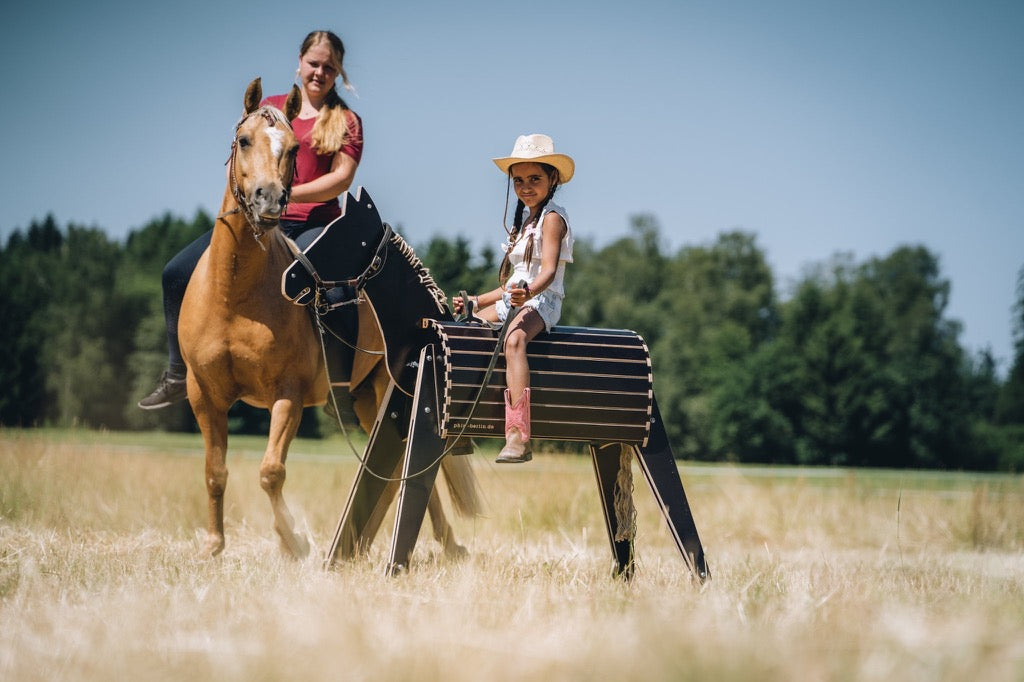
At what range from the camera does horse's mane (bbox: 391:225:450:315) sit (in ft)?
22.7

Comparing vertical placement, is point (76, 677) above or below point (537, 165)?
below

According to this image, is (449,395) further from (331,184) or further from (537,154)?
(331,184)

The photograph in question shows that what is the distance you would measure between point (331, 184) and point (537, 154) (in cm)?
147

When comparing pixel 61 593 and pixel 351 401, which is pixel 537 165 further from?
pixel 61 593

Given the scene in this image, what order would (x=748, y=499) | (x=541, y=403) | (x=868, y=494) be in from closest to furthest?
(x=541, y=403) → (x=748, y=499) → (x=868, y=494)

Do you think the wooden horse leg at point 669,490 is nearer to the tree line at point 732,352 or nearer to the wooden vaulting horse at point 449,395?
the wooden vaulting horse at point 449,395

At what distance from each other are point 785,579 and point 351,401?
341 cm

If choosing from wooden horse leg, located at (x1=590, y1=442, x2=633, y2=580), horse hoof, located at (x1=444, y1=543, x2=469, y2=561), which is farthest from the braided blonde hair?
horse hoof, located at (x1=444, y1=543, x2=469, y2=561)

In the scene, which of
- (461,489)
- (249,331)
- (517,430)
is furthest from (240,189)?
(461,489)

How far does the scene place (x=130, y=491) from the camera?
10.2 meters

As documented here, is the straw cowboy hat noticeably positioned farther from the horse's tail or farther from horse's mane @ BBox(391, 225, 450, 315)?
the horse's tail

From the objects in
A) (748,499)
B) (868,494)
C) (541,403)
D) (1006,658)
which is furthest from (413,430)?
(868,494)

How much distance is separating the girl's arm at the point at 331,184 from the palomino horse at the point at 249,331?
0.96 feet

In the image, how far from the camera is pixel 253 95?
6348 mm
